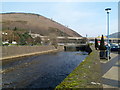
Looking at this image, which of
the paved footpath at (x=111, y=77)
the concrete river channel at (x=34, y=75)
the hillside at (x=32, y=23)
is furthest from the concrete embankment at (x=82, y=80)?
the hillside at (x=32, y=23)

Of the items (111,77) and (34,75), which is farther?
(34,75)

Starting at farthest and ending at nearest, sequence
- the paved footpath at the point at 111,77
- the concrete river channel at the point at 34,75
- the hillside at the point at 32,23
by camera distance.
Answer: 1. the hillside at the point at 32,23
2. the concrete river channel at the point at 34,75
3. the paved footpath at the point at 111,77

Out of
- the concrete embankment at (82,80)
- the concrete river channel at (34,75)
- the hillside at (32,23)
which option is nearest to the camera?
the concrete embankment at (82,80)

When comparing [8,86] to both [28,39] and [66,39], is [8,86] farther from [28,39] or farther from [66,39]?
[66,39]

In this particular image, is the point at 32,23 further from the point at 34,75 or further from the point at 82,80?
the point at 82,80

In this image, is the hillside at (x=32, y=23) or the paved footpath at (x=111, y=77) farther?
the hillside at (x=32, y=23)

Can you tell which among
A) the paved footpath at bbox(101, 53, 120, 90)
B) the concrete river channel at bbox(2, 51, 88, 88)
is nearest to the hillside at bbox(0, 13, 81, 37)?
the concrete river channel at bbox(2, 51, 88, 88)

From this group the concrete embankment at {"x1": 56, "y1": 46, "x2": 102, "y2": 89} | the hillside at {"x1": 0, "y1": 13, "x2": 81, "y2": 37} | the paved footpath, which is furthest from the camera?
the hillside at {"x1": 0, "y1": 13, "x2": 81, "y2": 37}

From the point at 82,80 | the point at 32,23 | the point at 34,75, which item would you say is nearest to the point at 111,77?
the point at 82,80

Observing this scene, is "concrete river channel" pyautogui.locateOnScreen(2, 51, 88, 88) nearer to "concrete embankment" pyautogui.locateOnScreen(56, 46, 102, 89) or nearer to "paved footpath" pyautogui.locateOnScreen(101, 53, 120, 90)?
"paved footpath" pyautogui.locateOnScreen(101, 53, 120, 90)

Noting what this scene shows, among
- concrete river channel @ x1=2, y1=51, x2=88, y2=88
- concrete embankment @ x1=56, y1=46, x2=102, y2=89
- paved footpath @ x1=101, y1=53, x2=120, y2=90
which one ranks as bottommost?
concrete river channel @ x1=2, y1=51, x2=88, y2=88

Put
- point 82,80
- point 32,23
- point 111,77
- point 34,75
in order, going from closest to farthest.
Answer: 1. point 82,80
2. point 111,77
3. point 34,75
4. point 32,23

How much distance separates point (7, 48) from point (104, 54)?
20491 millimetres

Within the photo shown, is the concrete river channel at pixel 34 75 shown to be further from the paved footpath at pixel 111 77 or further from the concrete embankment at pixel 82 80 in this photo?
the concrete embankment at pixel 82 80
